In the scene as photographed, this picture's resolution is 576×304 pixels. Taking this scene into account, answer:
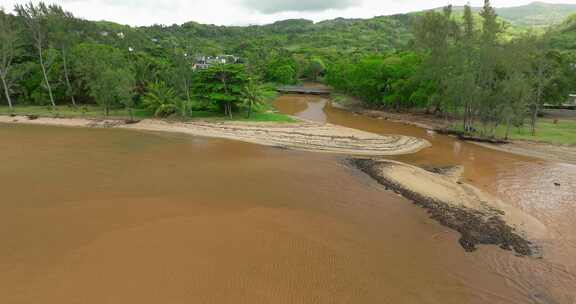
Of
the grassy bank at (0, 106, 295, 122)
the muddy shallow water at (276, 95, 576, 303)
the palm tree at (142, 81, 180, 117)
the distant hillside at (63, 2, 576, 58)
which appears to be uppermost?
the distant hillside at (63, 2, 576, 58)

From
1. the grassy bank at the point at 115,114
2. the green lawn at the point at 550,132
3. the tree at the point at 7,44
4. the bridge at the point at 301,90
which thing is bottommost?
the green lawn at the point at 550,132

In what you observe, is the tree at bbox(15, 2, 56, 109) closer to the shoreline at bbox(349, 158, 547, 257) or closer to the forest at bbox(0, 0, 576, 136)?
the forest at bbox(0, 0, 576, 136)

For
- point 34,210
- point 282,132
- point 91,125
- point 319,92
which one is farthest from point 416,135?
point 319,92

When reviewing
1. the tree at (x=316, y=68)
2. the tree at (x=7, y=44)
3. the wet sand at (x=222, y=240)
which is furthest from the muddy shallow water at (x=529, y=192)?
the tree at (x=316, y=68)

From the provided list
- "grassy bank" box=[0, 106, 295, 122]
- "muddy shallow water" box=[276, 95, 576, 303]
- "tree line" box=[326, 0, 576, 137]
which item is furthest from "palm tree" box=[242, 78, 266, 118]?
"tree line" box=[326, 0, 576, 137]

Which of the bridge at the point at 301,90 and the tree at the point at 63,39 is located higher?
the tree at the point at 63,39

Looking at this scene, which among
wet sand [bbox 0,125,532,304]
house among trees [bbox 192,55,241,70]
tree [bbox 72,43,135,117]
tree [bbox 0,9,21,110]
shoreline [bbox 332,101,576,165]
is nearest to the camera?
wet sand [bbox 0,125,532,304]

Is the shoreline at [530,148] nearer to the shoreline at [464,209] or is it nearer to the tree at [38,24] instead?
the shoreline at [464,209]
